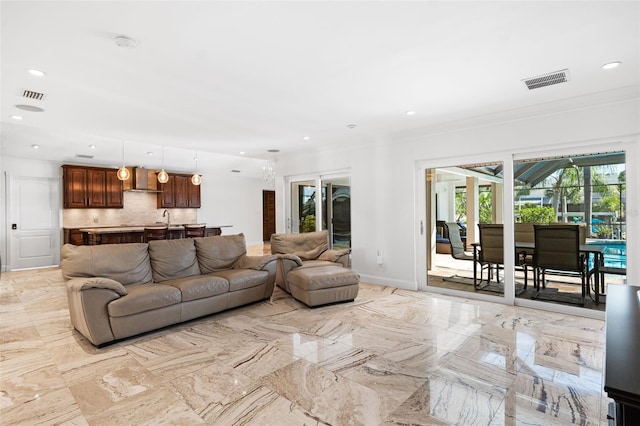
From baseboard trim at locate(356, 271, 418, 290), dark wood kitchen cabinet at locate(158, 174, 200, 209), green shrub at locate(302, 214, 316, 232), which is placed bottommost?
baseboard trim at locate(356, 271, 418, 290)

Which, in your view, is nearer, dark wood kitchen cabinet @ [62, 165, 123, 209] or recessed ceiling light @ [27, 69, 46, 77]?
recessed ceiling light @ [27, 69, 46, 77]

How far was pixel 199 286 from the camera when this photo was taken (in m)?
3.82

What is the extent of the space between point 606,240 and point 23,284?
356 inches

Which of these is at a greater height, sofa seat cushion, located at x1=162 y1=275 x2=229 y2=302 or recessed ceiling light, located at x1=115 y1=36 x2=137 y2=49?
recessed ceiling light, located at x1=115 y1=36 x2=137 y2=49

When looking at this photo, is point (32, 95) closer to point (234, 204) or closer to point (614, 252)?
point (614, 252)

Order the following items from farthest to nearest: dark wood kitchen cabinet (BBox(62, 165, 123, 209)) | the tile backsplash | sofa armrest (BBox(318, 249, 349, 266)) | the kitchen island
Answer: the tile backsplash
dark wood kitchen cabinet (BBox(62, 165, 123, 209))
the kitchen island
sofa armrest (BBox(318, 249, 349, 266))

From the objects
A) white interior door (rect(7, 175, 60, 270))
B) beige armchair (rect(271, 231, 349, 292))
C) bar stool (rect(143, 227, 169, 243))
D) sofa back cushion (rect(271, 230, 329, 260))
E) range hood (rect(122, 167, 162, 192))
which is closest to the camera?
beige armchair (rect(271, 231, 349, 292))

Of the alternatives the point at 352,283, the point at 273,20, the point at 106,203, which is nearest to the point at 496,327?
the point at 352,283

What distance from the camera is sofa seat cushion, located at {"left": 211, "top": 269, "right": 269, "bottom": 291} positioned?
4.16 m

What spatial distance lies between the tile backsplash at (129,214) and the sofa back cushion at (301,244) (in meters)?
5.50

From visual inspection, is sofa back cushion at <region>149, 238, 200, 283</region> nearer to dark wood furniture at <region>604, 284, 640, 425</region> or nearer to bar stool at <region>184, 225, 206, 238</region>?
bar stool at <region>184, 225, 206, 238</region>

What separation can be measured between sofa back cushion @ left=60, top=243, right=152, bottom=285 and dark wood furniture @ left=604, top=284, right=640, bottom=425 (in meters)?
4.17

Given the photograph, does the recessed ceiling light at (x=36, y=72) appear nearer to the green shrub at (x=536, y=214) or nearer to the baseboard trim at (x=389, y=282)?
the baseboard trim at (x=389, y=282)

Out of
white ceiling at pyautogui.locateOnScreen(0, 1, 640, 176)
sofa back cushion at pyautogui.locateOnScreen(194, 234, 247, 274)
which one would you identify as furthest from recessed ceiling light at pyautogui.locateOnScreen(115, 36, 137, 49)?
sofa back cushion at pyautogui.locateOnScreen(194, 234, 247, 274)
